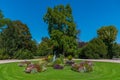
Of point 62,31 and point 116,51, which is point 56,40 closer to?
point 62,31

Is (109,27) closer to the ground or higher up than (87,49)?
higher up

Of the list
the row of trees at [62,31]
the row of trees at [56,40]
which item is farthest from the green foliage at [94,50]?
the row of trees at [62,31]

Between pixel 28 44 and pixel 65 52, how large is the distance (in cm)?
761

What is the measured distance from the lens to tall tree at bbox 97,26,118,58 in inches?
1890

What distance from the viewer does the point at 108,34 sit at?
157 feet

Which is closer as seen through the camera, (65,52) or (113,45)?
(65,52)

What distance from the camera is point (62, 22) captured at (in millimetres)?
42625

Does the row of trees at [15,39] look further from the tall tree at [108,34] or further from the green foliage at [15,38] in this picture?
the tall tree at [108,34]

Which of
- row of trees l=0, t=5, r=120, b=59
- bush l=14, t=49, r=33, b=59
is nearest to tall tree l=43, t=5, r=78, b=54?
row of trees l=0, t=5, r=120, b=59

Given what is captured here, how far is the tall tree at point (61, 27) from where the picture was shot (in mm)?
42191

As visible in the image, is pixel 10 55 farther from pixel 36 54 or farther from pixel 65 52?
pixel 65 52

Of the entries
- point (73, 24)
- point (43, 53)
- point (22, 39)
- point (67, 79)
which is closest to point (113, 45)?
point (73, 24)

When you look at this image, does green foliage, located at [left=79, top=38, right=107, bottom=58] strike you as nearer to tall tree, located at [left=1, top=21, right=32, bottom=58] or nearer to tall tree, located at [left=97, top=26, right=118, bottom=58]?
tall tree, located at [left=97, top=26, right=118, bottom=58]

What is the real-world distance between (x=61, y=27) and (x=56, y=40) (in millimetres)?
2704
